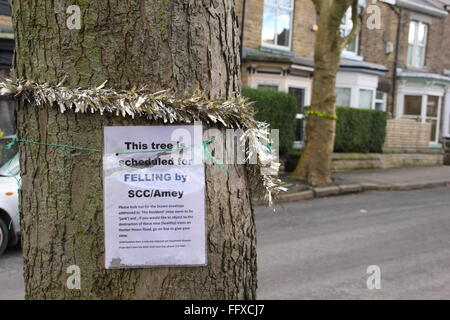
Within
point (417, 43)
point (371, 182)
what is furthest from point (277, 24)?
point (417, 43)

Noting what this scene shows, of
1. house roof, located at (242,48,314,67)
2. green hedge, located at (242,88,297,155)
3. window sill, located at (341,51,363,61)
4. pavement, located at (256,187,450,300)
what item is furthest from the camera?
window sill, located at (341,51,363,61)

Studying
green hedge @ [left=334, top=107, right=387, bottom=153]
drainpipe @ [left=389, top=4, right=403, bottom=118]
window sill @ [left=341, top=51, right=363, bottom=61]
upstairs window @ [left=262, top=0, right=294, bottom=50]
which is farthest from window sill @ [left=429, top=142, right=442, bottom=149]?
upstairs window @ [left=262, top=0, right=294, bottom=50]

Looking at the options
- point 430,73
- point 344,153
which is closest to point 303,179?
point 344,153

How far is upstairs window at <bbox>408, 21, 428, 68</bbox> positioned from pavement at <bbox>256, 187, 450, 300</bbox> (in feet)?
40.3

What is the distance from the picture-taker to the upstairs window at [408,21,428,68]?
19.7 m

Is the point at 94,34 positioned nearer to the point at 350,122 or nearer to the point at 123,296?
the point at 123,296

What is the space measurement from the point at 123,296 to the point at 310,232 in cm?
587

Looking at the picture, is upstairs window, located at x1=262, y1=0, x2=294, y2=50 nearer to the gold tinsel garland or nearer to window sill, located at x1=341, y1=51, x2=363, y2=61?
window sill, located at x1=341, y1=51, x2=363, y2=61

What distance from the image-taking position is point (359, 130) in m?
15.2

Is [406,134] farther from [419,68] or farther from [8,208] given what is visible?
[8,208]

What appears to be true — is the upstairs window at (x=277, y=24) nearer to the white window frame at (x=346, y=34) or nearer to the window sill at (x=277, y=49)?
the window sill at (x=277, y=49)

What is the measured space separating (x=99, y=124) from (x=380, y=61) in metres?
19.3

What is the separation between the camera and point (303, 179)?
1127 centimetres

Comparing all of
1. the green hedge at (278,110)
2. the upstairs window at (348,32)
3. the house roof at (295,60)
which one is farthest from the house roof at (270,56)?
the upstairs window at (348,32)
